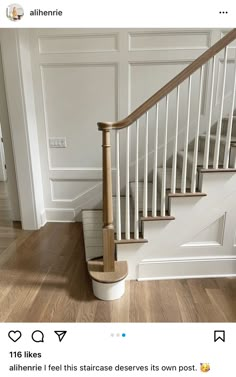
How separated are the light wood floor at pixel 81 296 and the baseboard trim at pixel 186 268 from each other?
0.17ft

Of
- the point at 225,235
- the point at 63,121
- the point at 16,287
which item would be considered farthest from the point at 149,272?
the point at 63,121

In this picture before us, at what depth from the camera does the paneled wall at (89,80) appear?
2.54 meters

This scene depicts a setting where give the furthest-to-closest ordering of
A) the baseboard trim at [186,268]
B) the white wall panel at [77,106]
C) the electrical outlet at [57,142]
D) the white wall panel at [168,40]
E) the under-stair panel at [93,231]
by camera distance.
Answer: the electrical outlet at [57,142] → the white wall panel at [77,106] → the white wall panel at [168,40] → the under-stair panel at [93,231] → the baseboard trim at [186,268]

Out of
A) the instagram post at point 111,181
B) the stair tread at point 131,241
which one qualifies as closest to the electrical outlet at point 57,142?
the instagram post at point 111,181

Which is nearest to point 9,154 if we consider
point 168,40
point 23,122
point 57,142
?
point 23,122

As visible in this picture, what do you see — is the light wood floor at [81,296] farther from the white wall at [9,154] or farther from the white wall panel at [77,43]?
the white wall panel at [77,43]

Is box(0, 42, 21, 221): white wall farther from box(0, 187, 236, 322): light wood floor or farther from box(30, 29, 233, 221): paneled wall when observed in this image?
box(0, 187, 236, 322): light wood floor

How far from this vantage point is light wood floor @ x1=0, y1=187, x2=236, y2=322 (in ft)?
5.37

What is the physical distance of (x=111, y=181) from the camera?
70.8 inches

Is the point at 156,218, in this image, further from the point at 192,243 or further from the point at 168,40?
the point at 168,40
